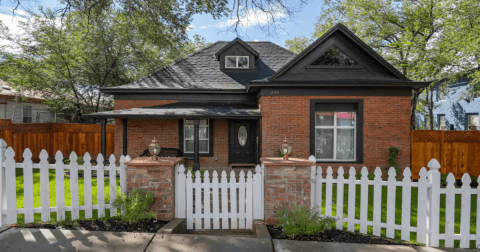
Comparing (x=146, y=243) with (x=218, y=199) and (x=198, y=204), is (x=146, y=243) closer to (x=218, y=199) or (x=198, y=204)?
(x=198, y=204)

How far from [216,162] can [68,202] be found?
6225 mm

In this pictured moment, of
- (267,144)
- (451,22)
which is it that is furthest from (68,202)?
(451,22)

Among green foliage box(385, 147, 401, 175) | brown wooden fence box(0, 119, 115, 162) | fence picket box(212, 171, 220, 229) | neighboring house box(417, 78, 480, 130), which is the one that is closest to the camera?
fence picket box(212, 171, 220, 229)

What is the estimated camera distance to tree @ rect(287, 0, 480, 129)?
42.8 ft

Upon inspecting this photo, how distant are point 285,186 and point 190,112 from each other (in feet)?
21.1

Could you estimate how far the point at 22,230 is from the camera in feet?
12.6

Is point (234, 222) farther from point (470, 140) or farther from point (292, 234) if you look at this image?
point (470, 140)

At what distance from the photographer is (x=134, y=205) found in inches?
157

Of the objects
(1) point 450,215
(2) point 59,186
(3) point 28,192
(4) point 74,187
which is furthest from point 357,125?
(3) point 28,192

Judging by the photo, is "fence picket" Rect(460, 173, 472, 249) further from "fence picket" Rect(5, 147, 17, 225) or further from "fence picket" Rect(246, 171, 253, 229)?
"fence picket" Rect(5, 147, 17, 225)

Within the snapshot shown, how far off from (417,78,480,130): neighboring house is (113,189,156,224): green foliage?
19.2 metres

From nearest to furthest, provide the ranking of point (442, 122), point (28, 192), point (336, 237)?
point (336, 237) → point (28, 192) → point (442, 122)

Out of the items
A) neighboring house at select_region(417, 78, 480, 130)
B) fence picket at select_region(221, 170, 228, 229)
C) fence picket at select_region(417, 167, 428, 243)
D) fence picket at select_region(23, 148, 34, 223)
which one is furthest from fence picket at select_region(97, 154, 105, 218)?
neighboring house at select_region(417, 78, 480, 130)

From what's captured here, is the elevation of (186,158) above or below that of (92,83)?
below
